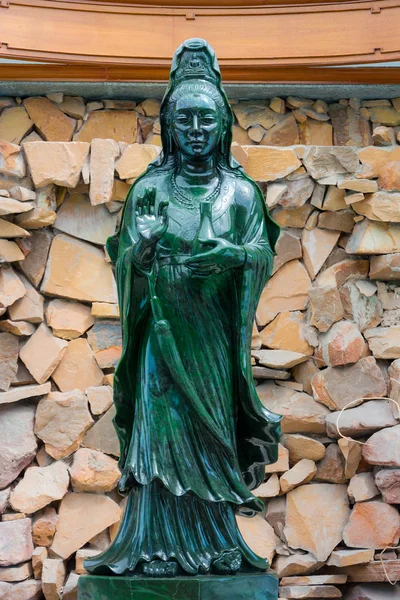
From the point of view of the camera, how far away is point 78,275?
178 inches

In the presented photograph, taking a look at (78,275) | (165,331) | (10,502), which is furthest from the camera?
(78,275)

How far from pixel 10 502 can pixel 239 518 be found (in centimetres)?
95

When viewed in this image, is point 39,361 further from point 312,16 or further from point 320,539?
point 312,16

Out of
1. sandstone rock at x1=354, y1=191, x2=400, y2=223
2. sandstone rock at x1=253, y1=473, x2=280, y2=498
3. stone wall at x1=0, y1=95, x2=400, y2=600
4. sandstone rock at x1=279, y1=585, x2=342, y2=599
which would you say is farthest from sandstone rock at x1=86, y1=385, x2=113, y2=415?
sandstone rock at x1=354, y1=191, x2=400, y2=223

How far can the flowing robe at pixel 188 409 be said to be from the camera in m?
2.71

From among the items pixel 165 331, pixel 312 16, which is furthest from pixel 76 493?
pixel 312 16

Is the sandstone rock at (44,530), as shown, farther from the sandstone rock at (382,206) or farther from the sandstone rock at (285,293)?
the sandstone rock at (382,206)

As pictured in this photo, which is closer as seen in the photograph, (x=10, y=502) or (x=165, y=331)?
(x=165, y=331)

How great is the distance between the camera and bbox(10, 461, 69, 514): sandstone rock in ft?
13.7

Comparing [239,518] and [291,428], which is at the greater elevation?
[291,428]

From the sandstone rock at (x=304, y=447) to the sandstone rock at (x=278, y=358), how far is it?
0.31 meters

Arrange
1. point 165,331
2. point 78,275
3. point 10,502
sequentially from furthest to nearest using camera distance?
point 78,275, point 10,502, point 165,331

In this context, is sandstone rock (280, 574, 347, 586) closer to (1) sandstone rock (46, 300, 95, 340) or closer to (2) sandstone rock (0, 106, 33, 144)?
(1) sandstone rock (46, 300, 95, 340)

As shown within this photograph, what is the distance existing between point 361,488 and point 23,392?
146 centimetres
